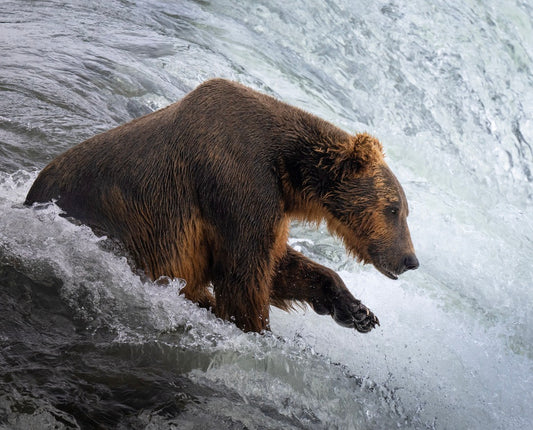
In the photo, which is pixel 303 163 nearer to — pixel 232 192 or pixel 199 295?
pixel 232 192

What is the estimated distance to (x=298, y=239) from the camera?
317 inches

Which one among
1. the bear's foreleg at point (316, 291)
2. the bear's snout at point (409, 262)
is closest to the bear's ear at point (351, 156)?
the bear's snout at point (409, 262)

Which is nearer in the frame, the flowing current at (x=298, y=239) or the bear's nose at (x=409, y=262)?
the flowing current at (x=298, y=239)

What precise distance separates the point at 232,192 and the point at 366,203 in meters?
0.94

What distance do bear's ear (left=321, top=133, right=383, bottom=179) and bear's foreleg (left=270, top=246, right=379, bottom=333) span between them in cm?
92

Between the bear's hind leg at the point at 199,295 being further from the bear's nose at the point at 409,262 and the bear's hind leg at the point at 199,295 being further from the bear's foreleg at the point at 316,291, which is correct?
the bear's nose at the point at 409,262

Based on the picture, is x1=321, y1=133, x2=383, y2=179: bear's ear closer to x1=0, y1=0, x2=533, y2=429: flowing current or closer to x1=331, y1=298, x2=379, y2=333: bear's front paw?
x1=331, y1=298, x2=379, y2=333: bear's front paw

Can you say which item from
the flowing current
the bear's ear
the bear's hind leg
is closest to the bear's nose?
the bear's ear

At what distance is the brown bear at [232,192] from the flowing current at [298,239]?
0.72 ft

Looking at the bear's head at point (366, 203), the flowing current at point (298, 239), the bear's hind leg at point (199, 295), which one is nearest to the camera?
the flowing current at point (298, 239)

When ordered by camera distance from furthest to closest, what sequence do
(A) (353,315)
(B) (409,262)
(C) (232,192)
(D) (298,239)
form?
(D) (298,239)
(A) (353,315)
(B) (409,262)
(C) (232,192)

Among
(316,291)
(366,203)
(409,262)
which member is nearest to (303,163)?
(366,203)

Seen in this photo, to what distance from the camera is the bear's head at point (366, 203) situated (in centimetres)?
518

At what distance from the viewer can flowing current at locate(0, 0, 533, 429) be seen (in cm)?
457
